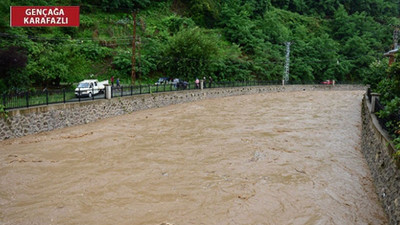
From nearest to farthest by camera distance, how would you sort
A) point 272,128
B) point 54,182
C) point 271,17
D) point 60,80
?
1. point 54,182
2. point 272,128
3. point 60,80
4. point 271,17

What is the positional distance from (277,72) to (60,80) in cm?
3740

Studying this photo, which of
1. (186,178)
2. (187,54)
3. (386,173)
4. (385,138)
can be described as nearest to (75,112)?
(186,178)

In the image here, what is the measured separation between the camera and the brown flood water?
7211mm

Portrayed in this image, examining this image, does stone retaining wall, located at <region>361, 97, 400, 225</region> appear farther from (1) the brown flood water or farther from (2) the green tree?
(2) the green tree

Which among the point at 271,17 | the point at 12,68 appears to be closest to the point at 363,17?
the point at 271,17

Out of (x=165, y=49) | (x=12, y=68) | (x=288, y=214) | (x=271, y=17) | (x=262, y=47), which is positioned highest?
(x=271, y=17)

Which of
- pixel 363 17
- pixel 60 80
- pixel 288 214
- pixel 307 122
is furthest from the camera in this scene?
pixel 363 17

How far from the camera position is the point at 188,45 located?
36.8 m

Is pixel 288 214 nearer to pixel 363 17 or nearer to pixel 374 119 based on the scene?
pixel 374 119

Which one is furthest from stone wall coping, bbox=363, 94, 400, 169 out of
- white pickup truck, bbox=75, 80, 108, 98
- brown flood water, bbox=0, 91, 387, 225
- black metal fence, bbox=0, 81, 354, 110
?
white pickup truck, bbox=75, 80, 108, 98

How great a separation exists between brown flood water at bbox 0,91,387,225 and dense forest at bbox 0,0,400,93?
11752mm

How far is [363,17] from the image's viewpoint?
74062 mm

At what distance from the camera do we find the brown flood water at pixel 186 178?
7.21m

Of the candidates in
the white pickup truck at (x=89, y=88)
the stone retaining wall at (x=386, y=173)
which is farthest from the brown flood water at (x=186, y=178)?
the white pickup truck at (x=89, y=88)
